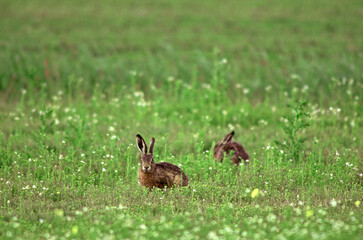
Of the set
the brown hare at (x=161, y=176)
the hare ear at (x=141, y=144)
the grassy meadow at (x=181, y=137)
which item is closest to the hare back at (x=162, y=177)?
the brown hare at (x=161, y=176)

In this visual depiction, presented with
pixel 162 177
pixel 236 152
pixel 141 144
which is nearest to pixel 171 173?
pixel 162 177

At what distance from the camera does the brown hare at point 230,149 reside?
8.81m

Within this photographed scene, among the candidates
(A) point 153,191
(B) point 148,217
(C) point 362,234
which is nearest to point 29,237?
(B) point 148,217

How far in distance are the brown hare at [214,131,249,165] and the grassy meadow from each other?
0.22 meters

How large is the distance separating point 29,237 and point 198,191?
2560 millimetres

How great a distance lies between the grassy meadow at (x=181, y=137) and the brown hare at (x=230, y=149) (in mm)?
224

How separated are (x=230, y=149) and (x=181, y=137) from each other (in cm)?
138

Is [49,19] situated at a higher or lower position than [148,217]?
lower

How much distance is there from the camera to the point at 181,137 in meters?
10.0

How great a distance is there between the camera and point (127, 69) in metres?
14.0

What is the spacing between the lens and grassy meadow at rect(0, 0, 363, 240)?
6.28 metres

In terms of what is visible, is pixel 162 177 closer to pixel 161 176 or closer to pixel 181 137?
pixel 161 176

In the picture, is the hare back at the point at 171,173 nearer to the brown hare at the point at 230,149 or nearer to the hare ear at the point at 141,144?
the hare ear at the point at 141,144

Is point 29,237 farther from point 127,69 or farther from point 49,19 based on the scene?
point 49,19
